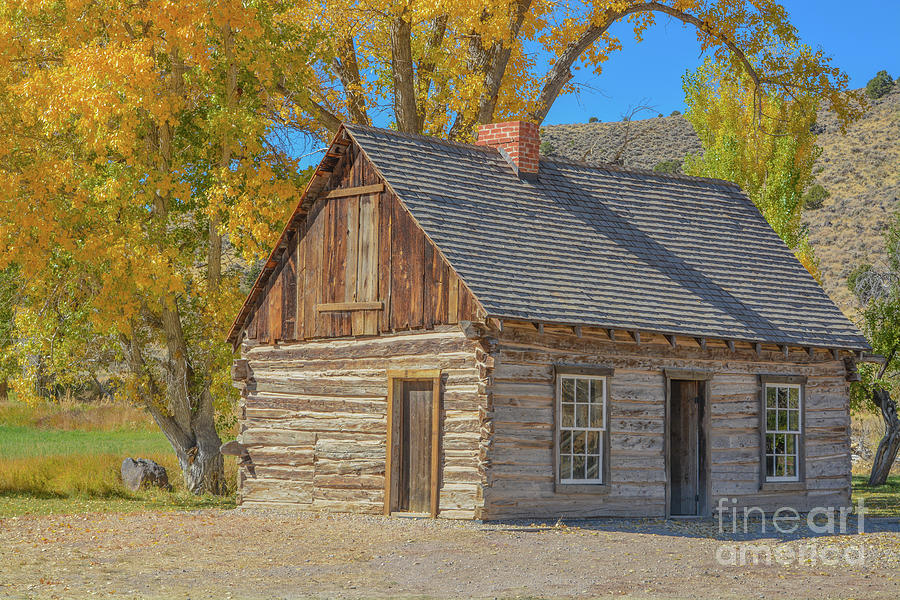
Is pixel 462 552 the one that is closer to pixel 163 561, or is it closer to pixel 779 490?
pixel 163 561

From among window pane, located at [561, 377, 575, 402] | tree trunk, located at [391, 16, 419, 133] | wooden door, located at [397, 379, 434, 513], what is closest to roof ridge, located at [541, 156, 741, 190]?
window pane, located at [561, 377, 575, 402]

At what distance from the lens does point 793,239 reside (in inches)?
1198

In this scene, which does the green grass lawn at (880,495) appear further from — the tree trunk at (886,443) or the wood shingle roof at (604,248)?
the wood shingle roof at (604,248)

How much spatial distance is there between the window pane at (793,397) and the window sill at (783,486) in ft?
4.55

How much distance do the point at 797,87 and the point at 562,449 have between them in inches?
589

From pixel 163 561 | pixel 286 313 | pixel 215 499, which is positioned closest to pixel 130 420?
pixel 215 499

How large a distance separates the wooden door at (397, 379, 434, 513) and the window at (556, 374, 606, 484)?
205cm

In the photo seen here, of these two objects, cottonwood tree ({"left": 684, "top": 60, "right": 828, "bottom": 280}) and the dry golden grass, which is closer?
cottonwood tree ({"left": 684, "top": 60, "right": 828, "bottom": 280})

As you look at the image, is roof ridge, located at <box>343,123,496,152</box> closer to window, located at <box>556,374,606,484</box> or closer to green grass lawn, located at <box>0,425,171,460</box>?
window, located at <box>556,374,606,484</box>

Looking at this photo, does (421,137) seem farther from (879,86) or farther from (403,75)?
(879,86)

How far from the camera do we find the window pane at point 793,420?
64.7 ft

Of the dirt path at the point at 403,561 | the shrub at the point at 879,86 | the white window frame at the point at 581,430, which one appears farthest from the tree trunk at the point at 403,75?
the shrub at the point at 879,86

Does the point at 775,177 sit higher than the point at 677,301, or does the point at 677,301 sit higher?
the point at 775,177

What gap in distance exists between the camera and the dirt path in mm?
10805
